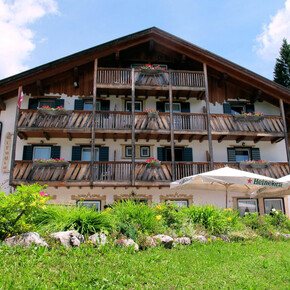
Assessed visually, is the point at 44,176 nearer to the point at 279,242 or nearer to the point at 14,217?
the point at 14,217

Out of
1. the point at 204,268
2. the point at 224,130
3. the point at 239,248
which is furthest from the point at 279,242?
the point at 224,130

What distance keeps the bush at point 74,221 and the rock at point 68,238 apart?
43 centimetres

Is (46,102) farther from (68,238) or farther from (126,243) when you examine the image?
(126,243)

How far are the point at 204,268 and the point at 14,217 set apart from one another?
380 cm

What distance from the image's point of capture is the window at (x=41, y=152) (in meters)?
16.9

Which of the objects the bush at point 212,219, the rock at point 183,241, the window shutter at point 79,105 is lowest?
the rock at point 183,241

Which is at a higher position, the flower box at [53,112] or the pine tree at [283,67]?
the pine tree at [283,67]

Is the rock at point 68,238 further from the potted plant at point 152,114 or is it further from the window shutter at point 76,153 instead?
the potted plant at point 152,114

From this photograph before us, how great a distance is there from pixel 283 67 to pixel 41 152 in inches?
923

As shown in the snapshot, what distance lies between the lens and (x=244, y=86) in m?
19.0

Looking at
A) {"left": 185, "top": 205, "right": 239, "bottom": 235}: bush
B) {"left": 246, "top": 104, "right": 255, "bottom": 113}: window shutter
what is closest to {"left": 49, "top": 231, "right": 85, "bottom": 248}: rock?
{"left": 185, "top": 205, "right": 239, "bottom": 235}: bush

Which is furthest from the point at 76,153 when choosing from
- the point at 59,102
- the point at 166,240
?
the point at 166,240

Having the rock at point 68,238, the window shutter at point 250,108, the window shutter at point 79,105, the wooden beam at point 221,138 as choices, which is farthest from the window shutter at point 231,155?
the rock at point 68,238

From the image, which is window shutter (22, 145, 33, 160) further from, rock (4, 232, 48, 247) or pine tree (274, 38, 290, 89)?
pine tree (274, 38, 290, 89)
